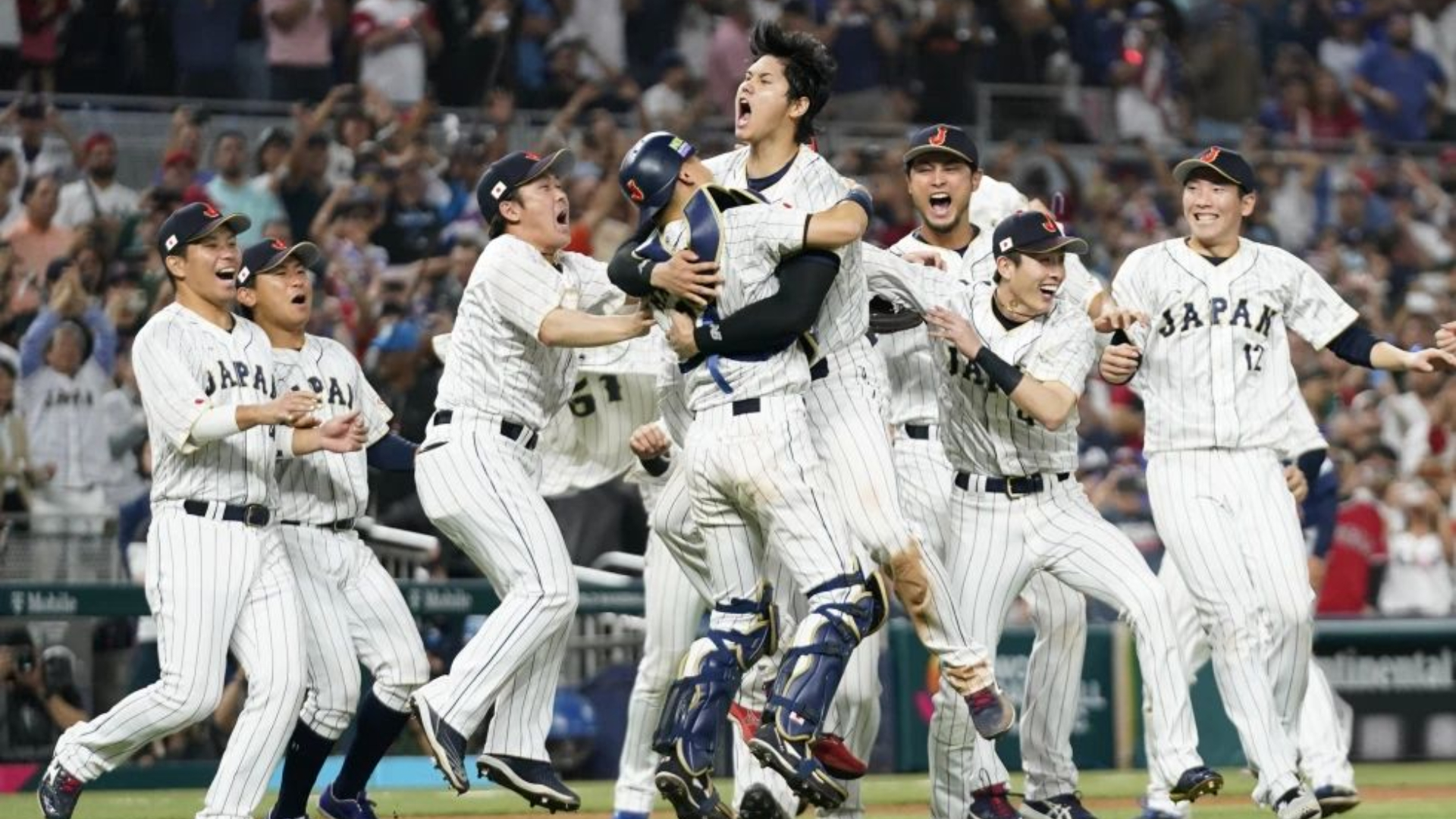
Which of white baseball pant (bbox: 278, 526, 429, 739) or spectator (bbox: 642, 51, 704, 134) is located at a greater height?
spectator (bbox: 642, 51, 704, 134)

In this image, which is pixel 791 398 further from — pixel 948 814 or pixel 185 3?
pixel 185 3

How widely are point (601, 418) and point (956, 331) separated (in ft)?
6.45

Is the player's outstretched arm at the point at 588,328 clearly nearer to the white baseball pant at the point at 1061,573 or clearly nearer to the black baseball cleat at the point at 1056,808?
the white baseball pant at the point at 1061,573

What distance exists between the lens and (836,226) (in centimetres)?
694

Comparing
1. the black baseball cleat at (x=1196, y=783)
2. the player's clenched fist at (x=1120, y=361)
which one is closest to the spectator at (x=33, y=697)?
the player's clenched fist at (x=1120, y=361)

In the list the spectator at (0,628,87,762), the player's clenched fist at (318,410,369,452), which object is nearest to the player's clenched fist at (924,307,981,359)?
the player's clenched fist at (318,410,369,452)

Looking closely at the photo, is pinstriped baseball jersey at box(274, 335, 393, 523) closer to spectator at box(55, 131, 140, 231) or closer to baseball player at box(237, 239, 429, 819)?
baseball player at box(237, 239, 429, 819)

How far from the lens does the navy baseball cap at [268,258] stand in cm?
830

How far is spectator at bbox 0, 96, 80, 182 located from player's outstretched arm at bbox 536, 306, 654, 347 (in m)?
7.07

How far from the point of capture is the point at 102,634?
11.6m

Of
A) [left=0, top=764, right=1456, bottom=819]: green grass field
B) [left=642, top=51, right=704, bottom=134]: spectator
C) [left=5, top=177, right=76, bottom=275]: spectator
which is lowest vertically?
[left=0, top=764, right=1456, bottom=819]: green grass field

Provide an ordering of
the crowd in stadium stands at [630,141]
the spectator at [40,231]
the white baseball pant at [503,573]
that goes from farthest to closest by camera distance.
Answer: the spectator at [40,231] → the crowd in stadium stands at [630,141] → the white baseball pant at [503,573]

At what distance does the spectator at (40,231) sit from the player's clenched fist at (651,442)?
6.01 metres

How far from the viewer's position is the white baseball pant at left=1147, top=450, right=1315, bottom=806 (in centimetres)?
820
